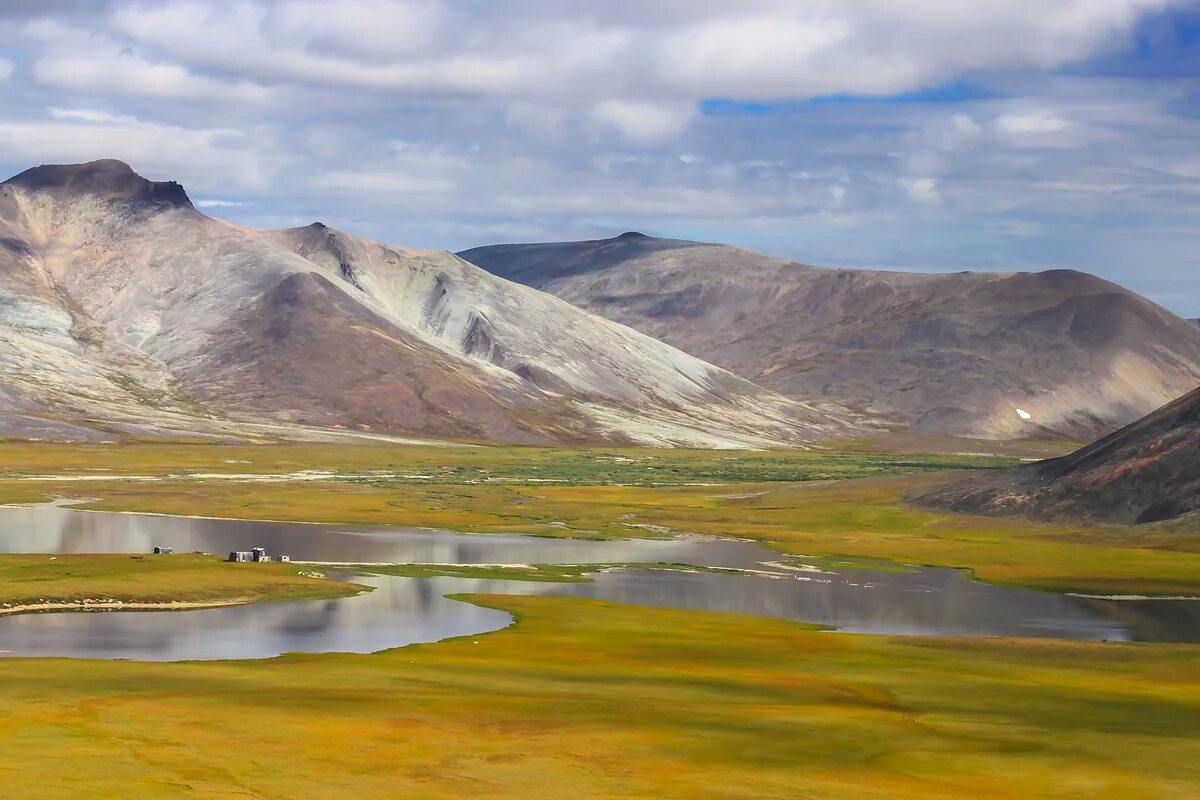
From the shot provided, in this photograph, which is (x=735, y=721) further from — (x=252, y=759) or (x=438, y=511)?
(x=438, y=511)

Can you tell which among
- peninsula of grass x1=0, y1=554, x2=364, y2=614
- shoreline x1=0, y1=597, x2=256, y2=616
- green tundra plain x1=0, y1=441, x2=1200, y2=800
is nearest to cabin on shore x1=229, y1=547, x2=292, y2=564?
peninsula of grass x1=0, y1=554, x2=364, y2=614

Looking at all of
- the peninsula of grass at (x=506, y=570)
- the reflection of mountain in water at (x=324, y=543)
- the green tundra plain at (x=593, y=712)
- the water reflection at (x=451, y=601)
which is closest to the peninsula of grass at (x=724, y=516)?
the reflection of mountain in water at (x=324, y=543)

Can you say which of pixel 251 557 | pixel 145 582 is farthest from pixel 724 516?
pixel 145 582

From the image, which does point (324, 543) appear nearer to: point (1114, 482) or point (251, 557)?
Answer: point (251, 557)

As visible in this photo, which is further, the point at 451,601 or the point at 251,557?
the point at 251,557

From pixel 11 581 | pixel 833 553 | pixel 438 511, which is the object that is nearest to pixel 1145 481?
pixel 833 553

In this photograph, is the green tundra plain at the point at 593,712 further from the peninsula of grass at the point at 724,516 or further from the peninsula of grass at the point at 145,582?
the peninsula of grass at the point at 724,516
